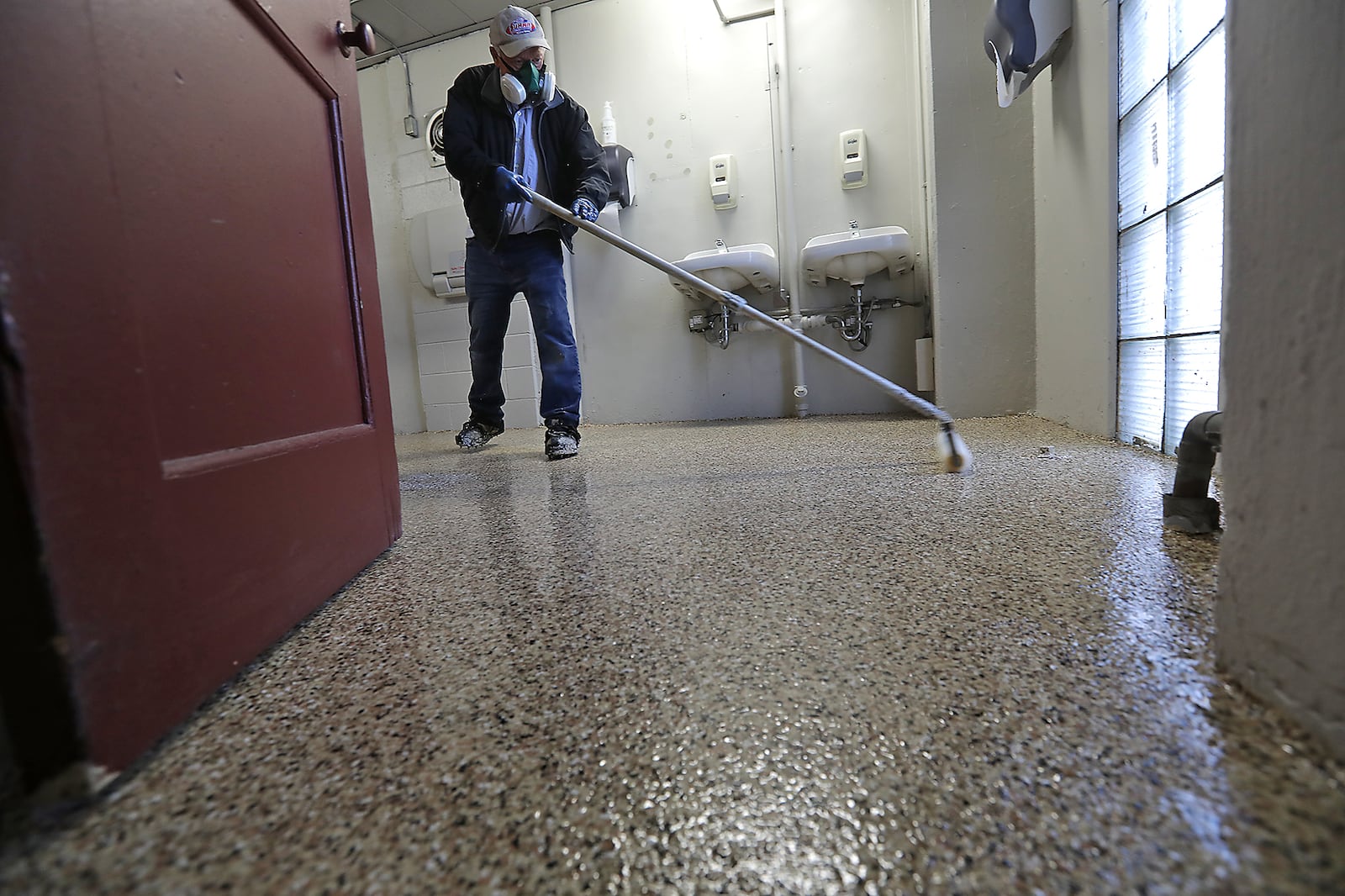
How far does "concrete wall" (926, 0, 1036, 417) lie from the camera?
2188 mm

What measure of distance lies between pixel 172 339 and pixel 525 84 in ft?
5.91

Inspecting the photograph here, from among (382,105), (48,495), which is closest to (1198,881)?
(48,495)

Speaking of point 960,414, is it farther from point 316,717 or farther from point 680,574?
point 316,717

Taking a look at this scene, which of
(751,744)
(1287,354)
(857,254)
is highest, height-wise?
(857,254)

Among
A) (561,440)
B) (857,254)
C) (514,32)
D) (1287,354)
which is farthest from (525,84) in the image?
(1287,354)

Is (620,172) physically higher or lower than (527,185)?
higher

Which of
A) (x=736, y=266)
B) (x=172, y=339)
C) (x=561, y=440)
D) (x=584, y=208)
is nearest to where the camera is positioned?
(x=172, y=339)

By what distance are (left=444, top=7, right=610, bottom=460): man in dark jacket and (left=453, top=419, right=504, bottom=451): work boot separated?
190 mm

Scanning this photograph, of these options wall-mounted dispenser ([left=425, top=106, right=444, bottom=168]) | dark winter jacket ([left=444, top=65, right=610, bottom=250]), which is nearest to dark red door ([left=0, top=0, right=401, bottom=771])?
dark winter jacket ([left=444, top=65, right=610, bottom=250])

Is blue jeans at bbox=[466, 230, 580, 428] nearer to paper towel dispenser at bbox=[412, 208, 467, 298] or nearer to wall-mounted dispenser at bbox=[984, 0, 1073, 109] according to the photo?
paper towel dispenser at bbox=[412, 208, 467, 298]

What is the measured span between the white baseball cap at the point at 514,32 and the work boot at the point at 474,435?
123 centimetres

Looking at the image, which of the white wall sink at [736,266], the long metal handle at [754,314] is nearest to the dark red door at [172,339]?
the long metal handle at [754,314]

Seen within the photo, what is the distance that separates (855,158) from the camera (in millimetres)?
2717

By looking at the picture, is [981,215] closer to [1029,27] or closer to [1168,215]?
[1029,27]
